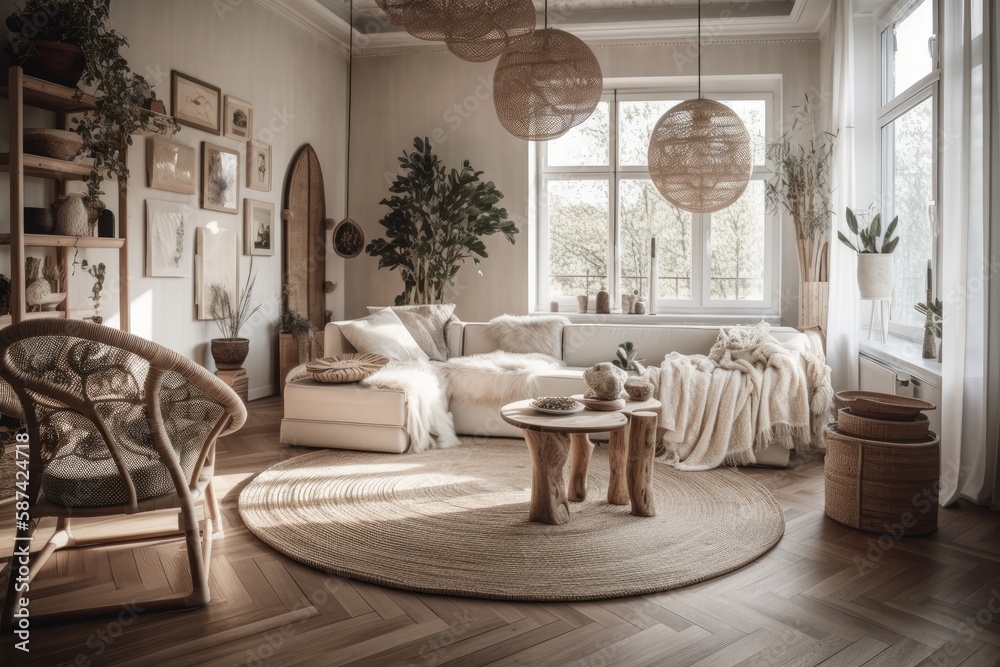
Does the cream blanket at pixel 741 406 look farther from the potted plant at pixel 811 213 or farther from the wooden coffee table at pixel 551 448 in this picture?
the potted plant at pixel 811 213

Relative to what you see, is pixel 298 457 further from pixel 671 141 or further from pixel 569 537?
pixel 671 141

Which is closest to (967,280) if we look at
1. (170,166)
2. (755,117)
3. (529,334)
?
(529,334)

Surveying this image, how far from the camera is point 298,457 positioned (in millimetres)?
3957

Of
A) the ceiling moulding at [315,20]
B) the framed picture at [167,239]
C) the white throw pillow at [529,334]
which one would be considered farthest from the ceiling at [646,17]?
the white throw pillow at [529,334]

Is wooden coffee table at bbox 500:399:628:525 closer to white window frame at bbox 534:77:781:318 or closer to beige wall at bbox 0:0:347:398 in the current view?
beige wall at bbox 0:0:347:398

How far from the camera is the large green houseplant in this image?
3367mm

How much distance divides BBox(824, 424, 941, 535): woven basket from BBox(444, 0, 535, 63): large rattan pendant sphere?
81.9 inches

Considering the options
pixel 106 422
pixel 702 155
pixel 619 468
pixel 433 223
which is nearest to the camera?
pixel 106 422

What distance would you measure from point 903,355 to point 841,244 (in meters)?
1.15

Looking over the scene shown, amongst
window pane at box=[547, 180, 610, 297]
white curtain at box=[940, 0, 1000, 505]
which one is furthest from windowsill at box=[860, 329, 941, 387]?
window pane at box=[547, 180, 610, 297]

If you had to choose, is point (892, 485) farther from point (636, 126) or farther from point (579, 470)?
point (636, 126)

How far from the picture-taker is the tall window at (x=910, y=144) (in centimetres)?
414

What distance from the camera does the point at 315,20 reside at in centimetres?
609

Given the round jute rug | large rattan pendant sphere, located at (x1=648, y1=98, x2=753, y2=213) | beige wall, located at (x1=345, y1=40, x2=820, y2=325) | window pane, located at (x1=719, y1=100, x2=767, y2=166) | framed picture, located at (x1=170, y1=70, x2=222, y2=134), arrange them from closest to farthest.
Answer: the round jute rug < large rattan pendant sphere, located at (x1=648, y1=98, x2=753, y2=213) < framed picture, located at (x1=170, y1=70, x2=222, y2=134) < beige wall, located at (x1=345, y1=40, x2=820, y2=325) < window pane, located at (x1=719, y1=100, x2=767, y2=166)
